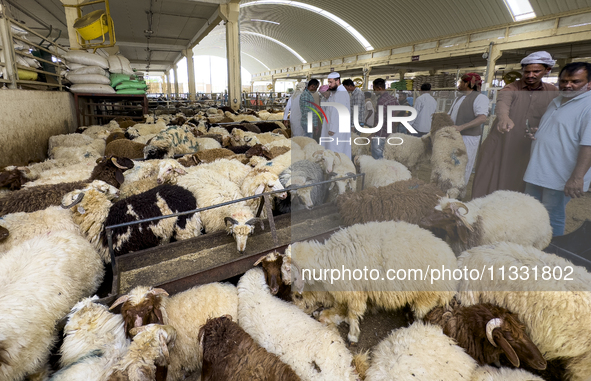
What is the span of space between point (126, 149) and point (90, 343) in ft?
15.9

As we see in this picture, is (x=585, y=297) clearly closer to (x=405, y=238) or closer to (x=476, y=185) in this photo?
(x=405, y=238)

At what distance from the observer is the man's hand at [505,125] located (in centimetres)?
329

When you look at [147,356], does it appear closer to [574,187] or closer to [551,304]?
[551,304]

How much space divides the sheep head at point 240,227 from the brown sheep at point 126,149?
3682mm

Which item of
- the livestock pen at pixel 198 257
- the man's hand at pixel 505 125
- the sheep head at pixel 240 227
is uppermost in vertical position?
the man's hand at pixel 505 125

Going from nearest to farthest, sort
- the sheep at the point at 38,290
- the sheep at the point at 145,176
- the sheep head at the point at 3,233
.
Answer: the sheep at the point at 38,290 → the sheep head at the point at 3,233 → the sheep at the point at 145,176

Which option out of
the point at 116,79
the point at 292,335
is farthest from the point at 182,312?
the point at 116,79

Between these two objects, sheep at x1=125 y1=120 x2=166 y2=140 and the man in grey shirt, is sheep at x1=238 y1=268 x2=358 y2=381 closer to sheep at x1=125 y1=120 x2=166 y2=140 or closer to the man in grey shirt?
the man in grey shirt

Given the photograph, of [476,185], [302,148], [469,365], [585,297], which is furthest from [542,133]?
[302,148]

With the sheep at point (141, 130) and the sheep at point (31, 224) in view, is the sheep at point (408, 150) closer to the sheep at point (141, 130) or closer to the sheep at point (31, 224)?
the sheep at point (31, 224)

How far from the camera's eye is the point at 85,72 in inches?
317

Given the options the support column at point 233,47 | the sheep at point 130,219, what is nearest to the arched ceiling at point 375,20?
the support column at point 233,47

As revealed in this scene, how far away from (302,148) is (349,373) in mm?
4261

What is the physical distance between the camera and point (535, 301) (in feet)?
6.70
